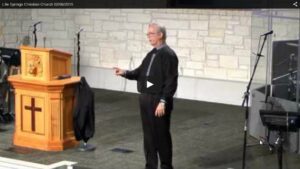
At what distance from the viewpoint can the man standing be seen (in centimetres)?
500

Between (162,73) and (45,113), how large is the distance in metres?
2.24

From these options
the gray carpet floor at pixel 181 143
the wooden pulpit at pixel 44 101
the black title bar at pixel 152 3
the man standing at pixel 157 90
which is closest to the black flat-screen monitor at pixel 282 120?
the gray carpet floor at pixel 181 143

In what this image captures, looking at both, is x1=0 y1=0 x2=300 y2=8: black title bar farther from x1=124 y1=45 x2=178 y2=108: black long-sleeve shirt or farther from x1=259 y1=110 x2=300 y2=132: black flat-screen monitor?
x1=259 y1=110 x2=300 y2=132: black flat-screen monitor

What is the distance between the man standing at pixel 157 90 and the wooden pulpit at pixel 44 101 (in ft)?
5.56

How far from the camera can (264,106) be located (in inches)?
276

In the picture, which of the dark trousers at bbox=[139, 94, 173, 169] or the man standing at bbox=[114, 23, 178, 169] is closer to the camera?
the man standing at bbox=[114, 23, 178, 169]

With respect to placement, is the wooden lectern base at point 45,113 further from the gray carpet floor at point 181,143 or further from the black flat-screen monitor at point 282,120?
the black flat-screen monitor at point 282,120

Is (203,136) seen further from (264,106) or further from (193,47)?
(193,47)

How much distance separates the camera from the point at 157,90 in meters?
5.07

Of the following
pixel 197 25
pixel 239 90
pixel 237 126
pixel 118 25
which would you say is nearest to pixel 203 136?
pixel 237 126

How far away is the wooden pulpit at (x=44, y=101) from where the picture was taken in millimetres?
6613

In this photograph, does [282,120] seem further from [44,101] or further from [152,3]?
[152,3]

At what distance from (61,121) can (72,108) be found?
261 millimetres

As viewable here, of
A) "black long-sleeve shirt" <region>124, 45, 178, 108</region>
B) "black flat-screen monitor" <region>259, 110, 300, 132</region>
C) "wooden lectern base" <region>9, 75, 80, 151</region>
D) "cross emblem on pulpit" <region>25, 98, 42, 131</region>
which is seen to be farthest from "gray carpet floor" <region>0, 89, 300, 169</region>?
"black long-sleeve shirt" <region>124, 45, 178, 108</region>
